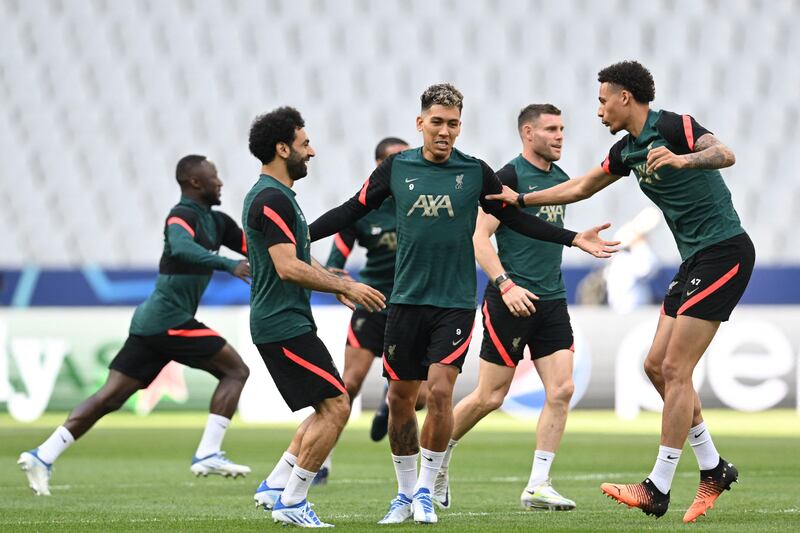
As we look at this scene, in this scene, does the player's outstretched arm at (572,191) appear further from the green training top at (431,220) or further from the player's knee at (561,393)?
the player's knee at (561,393)

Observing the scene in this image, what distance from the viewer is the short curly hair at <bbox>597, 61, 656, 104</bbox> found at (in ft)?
25.8

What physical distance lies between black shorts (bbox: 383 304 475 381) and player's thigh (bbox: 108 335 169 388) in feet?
10.6

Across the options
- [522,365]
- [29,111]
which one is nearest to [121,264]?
[29,111]

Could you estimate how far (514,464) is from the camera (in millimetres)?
12133

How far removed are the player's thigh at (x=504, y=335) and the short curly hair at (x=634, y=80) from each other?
182cm

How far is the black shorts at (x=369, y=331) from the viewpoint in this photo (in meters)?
11.0

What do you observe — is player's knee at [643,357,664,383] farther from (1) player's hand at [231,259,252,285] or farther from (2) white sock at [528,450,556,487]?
(1) player's hand at [231,259,252,285]

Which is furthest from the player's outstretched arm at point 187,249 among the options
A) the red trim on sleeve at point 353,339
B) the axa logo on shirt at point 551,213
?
the axa logo on shirt at point 551,213

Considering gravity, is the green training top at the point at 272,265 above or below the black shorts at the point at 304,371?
above

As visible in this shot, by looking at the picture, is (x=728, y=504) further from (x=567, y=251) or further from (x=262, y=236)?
(x=567, y=251)

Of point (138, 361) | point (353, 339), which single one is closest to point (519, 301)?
point (353, 339)

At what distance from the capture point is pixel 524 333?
909 centimetres

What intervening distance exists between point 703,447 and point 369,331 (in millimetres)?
3605

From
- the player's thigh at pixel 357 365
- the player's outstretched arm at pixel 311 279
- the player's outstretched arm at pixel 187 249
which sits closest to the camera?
the player's outstretched arm at pixel 311 279
